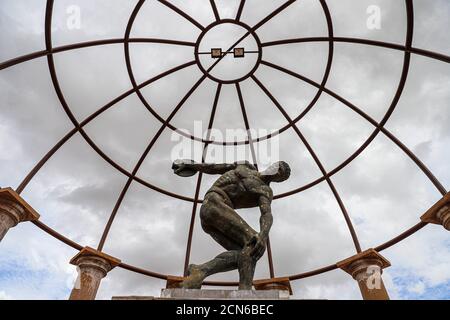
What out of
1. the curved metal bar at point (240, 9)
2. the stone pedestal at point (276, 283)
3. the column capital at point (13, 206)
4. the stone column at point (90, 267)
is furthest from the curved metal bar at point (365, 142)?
the column capital at point (13, 206)

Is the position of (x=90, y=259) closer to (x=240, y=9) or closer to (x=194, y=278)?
(x=194, y=278)

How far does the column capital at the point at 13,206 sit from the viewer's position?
11195 millimetres

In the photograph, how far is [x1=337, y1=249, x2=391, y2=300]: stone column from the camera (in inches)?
484

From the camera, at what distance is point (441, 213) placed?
1138 cm

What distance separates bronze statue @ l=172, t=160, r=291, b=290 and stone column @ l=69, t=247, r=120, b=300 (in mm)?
7499

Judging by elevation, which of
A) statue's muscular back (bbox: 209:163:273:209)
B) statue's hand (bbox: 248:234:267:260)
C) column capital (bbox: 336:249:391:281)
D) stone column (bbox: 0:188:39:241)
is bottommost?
statue's hand (bbox: 248:234:267:260)

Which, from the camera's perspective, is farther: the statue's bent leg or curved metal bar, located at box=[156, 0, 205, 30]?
curved metal bar, located at box=[156, 0, 205, 30]

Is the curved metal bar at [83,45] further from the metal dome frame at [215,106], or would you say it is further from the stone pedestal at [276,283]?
the stone pedestal at [276,283]

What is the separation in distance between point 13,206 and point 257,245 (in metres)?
9.06

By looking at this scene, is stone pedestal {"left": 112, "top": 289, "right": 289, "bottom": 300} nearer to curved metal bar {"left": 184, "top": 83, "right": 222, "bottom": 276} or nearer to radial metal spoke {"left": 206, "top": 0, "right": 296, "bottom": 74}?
radial metal spoke {"left": 206, "top": 0, "right": 296, "bottom": 74}

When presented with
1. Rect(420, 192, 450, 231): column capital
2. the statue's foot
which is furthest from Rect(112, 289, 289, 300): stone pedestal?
Rect(420, 192, 450, 231): column capital

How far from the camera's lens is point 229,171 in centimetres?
709

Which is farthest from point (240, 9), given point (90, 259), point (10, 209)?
point (90, 259)

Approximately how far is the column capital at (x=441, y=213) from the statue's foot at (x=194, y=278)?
900 centimetres
